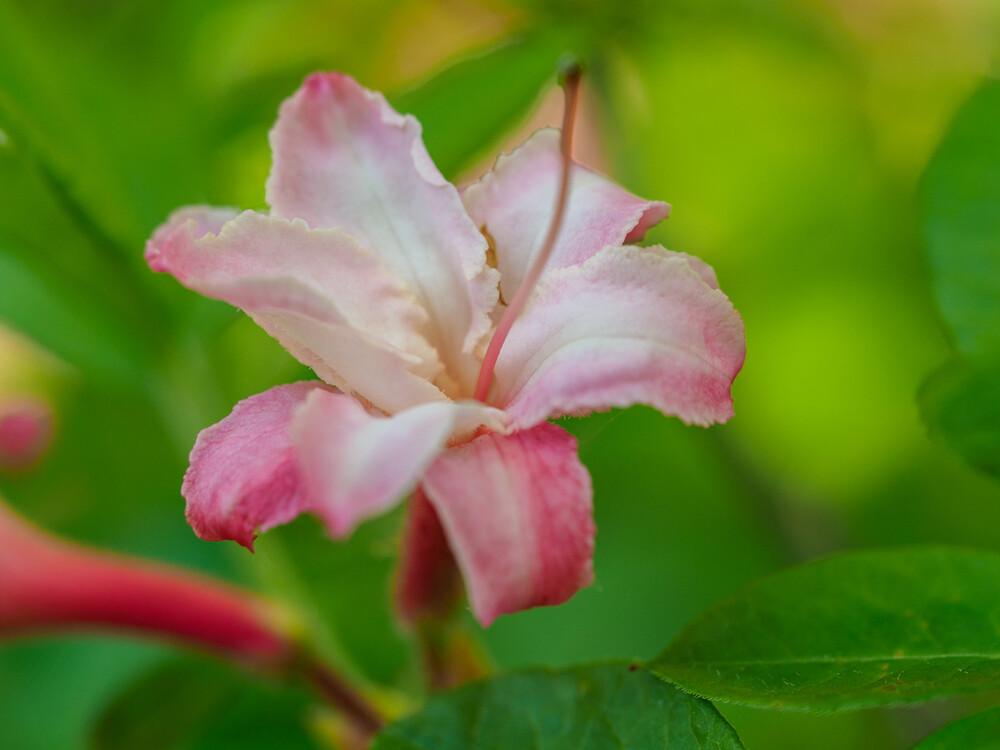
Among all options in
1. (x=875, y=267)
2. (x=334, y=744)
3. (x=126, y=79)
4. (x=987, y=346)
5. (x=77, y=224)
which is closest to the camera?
(x=987, y=346)

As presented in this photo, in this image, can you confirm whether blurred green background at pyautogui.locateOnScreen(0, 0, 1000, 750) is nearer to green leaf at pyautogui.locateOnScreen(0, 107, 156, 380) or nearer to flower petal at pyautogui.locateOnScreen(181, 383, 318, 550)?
green leaf at pyautogui.locateOnScreen(0, 107, 156, 380)

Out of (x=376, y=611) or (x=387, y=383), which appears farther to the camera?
(x=376, y=611)

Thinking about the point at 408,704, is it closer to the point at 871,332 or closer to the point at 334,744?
the point at 334,744

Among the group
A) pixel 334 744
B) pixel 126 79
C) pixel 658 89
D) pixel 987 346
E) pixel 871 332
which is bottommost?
pixel 871 332

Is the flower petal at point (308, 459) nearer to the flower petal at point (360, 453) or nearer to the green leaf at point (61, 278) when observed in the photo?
the flower petal at point (360, 453)

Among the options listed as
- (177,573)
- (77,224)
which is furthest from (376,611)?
(77,224)

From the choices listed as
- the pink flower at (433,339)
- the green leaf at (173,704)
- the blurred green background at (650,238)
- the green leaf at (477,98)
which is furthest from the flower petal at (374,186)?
the green leaf at (173,704)

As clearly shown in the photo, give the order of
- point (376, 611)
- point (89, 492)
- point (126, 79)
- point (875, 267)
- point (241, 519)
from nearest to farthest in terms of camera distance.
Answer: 1. point (241, 519)
2. point (126, 79)
3. point (376, 611)
4. point (89, 492)
5. point (875, 267)
